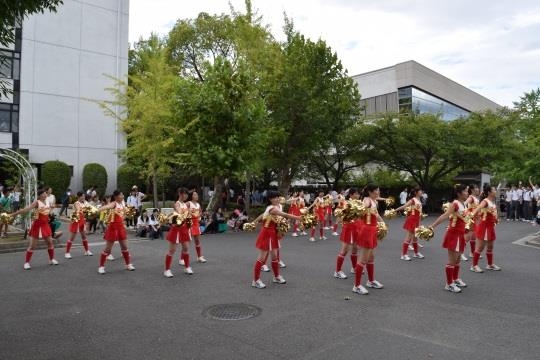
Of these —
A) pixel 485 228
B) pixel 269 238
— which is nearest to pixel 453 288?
pixel 485 228

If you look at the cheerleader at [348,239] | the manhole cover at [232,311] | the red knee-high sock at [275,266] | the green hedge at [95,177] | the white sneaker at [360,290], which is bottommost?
the manhole cover at [232,311]

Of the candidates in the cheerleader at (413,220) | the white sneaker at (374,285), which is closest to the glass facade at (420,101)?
the cheerleader at (413,220)

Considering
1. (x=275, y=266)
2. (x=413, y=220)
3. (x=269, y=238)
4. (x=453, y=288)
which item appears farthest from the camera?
(x=413, y=220)

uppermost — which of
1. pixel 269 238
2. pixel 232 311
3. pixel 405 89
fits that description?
pixel 405 89

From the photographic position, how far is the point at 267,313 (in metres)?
6.83

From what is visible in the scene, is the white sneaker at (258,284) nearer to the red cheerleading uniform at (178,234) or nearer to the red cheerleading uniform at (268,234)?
the red cheerleading uniform at (268,234)

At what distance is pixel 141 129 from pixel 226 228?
22.7 feet

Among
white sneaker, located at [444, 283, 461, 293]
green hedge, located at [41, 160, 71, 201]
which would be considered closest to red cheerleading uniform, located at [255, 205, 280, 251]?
white sneaker, located at [444, 283, 461, 293]

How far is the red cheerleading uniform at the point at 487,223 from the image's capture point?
33.6 feet

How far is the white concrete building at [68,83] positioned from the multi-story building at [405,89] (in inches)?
991

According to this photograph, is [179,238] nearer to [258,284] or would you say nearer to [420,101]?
[258,284]

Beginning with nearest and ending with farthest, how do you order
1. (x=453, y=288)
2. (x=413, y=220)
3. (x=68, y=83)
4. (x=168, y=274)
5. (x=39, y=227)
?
(x=453, y=288) < (x=168, y=274) < (x=39, y=227) < (x=413, y=220) < (x=68, y=83)

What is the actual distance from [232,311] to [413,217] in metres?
7.30

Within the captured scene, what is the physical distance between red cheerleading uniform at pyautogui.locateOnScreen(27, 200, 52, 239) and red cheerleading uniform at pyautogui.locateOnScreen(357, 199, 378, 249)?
7.80 metres
